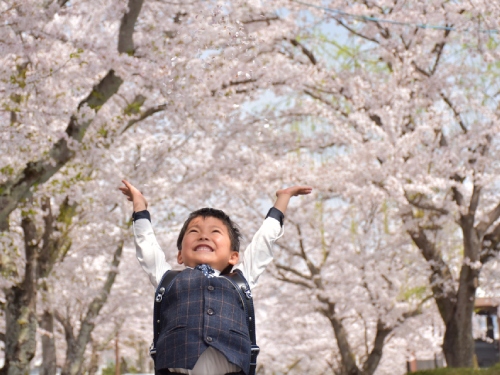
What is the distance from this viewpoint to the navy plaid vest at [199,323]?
3.03 metres

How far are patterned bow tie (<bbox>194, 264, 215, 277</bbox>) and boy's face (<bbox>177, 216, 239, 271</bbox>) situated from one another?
4cm

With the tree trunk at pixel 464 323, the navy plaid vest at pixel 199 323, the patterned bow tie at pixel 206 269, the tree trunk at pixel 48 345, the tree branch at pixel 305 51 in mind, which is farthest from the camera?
the tree trunk at pixel 48 345

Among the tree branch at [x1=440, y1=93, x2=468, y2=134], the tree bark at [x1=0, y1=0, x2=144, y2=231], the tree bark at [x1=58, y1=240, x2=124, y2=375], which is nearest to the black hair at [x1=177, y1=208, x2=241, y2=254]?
the tree bark at [x1=0, y1=0, x2=144, y2=231]

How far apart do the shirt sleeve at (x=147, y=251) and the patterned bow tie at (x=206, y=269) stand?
0.22m

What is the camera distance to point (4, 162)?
29.7 ft

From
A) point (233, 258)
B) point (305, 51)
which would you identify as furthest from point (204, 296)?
point (305, 51)

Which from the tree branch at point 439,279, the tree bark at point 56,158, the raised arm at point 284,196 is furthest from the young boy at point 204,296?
the tree branch at point 439,279

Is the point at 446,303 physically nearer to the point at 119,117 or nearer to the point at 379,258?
the point at 379,258

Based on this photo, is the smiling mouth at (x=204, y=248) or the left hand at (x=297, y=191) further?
the left hand at (x=297, y=191)

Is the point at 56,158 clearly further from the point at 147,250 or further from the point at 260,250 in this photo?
the point at 260,250

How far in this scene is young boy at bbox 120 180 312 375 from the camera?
3047mm

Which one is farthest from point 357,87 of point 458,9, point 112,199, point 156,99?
point 112,199

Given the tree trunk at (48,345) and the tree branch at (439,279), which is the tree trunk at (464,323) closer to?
the tree branch at (439,279)

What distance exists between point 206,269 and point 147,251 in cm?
36
